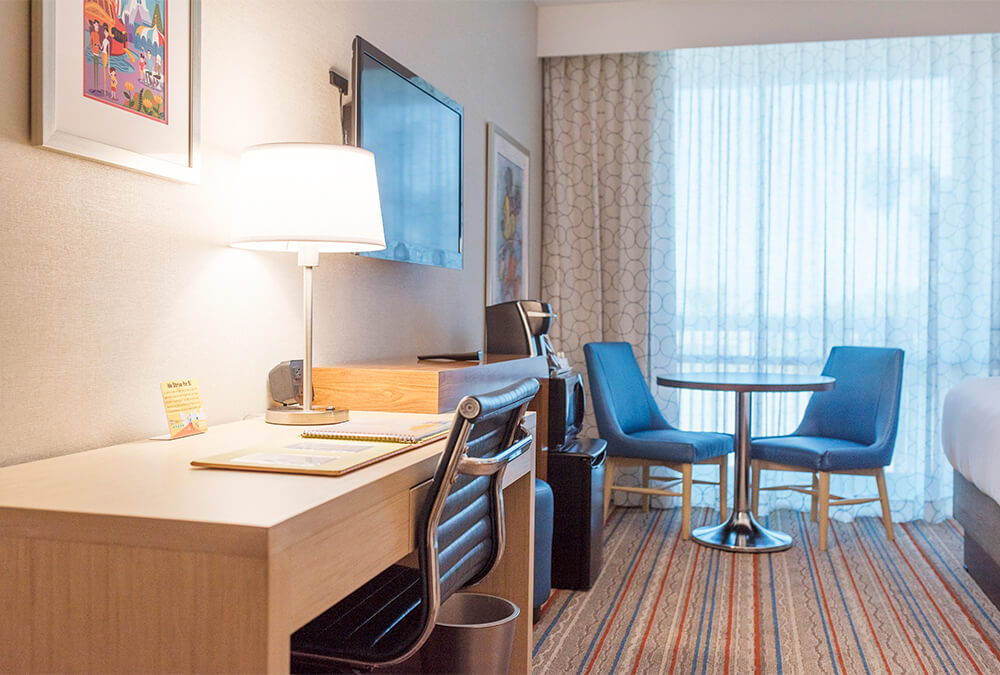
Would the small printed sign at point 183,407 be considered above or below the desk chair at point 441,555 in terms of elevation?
above

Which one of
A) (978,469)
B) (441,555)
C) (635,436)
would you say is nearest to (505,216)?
(635,436)

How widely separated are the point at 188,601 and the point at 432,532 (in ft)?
1.56

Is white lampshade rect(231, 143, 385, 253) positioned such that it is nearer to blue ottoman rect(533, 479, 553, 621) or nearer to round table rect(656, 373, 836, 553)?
blue ottoman rect(533, 479, 553, 621)

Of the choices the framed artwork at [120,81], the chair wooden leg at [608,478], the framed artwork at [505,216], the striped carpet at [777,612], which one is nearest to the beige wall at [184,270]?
the framed artwork at [120,81]

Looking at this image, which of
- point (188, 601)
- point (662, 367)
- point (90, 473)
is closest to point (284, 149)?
point (90, 473)

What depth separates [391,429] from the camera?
177 cm

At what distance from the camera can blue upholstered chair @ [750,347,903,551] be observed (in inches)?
150

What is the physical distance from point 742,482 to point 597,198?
1715 millimetres

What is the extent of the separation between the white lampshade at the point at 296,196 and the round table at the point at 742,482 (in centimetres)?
226

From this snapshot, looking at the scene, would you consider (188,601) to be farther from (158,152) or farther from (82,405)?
(158,152)

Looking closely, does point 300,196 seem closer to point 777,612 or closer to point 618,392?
point 777,612

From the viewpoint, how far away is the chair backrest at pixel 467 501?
142cm

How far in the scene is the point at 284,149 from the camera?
5.92 ft

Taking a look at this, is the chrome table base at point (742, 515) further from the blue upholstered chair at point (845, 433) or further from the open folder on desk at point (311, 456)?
the open folder on desk at point (311, 456)
